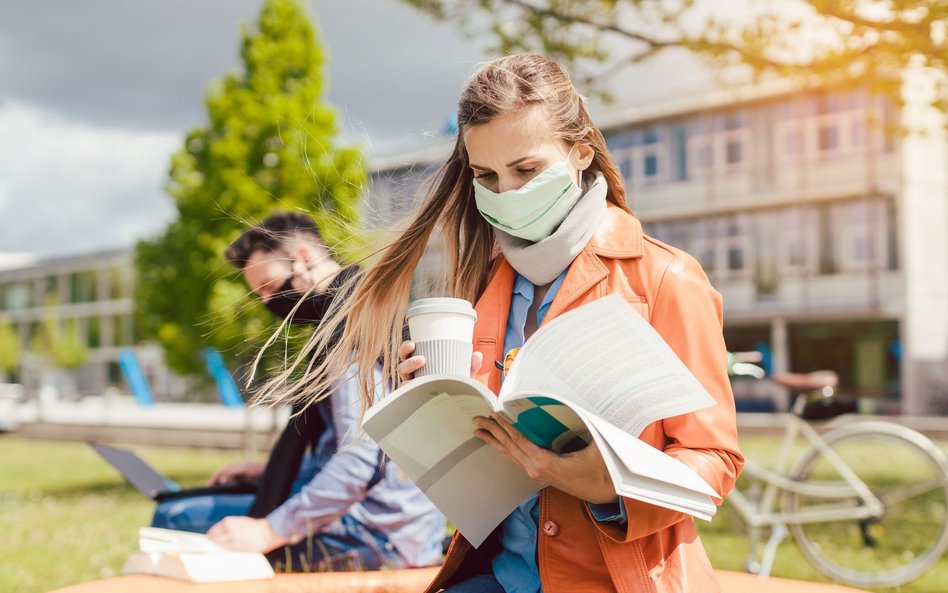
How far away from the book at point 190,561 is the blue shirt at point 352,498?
0.31 meters

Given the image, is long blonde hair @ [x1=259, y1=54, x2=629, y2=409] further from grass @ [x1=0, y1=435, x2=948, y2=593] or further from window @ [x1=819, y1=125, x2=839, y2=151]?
window @ [x1=819, y1=125, x2=839, y2=151]

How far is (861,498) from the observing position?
5340mm

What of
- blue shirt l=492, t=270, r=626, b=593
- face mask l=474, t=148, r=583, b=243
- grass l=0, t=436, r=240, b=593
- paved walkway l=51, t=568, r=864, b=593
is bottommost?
grass l=0, t=436, r=240, b=593

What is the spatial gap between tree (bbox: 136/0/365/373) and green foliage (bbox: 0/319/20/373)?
50544 millimetres

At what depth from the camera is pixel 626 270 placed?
174 cm

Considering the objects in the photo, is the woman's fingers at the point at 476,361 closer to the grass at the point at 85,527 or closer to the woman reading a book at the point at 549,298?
the woman reading a book at the point at 549,298

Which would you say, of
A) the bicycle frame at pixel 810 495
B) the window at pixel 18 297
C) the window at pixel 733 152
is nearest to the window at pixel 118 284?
the window at pixel 18 297

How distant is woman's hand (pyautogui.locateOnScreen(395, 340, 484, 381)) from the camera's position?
61.3 inches

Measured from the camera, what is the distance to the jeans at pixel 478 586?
1.81 metres

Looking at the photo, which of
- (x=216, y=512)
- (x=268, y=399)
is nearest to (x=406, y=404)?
(x=268, y=399)

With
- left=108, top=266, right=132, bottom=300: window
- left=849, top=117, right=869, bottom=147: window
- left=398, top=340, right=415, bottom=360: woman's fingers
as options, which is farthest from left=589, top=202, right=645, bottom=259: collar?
left=108, top=266, right=132, bottom=300: window

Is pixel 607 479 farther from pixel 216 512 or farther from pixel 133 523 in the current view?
pixel 133 523

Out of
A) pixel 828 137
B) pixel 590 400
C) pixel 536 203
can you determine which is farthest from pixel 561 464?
pixel 828 137

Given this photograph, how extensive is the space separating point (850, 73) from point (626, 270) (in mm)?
7153
